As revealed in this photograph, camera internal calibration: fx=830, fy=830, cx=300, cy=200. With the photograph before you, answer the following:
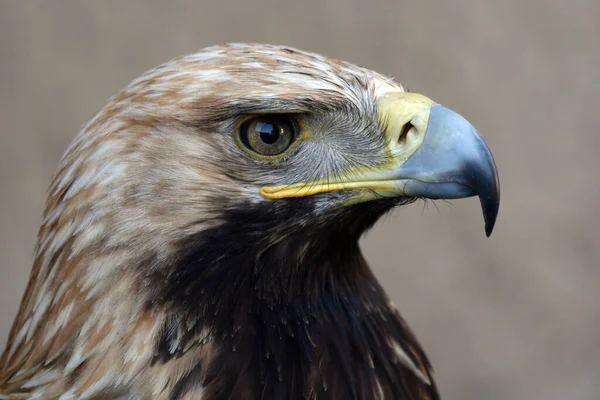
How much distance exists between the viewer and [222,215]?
1.95 metres

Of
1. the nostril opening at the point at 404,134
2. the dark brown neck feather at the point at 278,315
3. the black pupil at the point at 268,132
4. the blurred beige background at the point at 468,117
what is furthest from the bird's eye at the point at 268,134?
the blurred beige background at the point at 468,117

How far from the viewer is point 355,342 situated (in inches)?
82.2

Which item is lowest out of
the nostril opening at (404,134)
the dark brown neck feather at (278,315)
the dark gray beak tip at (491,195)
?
the dark brown neck feather at (278,315)

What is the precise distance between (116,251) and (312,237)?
0.47m

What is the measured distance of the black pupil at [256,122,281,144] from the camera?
194cm

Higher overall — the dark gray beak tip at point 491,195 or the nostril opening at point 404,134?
the nostril opening at point 404,134

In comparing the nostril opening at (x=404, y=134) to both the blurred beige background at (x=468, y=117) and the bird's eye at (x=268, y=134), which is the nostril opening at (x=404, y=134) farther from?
the blurred beige background at (x=468, y=117)

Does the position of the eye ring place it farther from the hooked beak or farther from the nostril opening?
the nostril opening

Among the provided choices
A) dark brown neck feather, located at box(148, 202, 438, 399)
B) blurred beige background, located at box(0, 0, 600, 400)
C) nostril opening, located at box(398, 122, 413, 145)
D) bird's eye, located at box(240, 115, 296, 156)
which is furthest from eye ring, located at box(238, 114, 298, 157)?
blurred beige background, located at box(0, 0, 600, 400)

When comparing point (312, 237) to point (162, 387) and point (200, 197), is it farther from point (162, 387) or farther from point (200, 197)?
point (162, 387)

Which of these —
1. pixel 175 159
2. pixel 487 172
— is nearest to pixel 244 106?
pixel 175 159

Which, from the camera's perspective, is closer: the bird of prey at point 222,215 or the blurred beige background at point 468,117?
the bird of prey at point 222,215

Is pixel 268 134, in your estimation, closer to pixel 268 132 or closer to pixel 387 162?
pixel 268 132

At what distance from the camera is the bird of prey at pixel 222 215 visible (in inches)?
74.5
